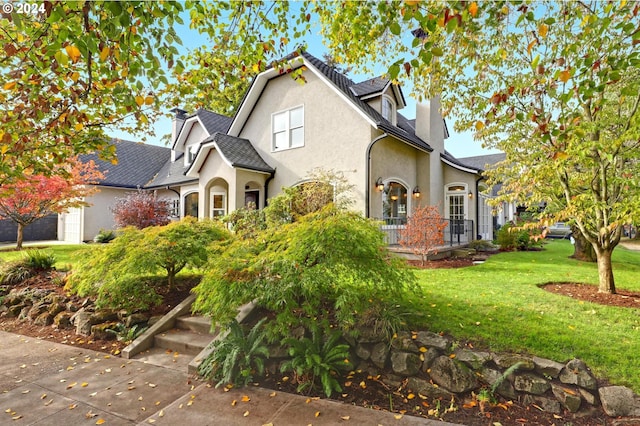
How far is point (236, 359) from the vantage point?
12.9ft

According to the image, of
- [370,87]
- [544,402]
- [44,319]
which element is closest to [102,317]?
[44,319]

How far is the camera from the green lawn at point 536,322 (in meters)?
3.59

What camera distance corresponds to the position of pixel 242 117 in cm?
1495

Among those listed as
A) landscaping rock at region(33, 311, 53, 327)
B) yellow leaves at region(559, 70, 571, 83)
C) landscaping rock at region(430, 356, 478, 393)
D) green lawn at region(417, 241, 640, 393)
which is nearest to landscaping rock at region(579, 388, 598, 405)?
green lawn at region(417, 241, 640, 393)

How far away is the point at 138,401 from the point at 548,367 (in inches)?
174

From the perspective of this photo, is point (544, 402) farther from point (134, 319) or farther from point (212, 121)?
point (212, 121)

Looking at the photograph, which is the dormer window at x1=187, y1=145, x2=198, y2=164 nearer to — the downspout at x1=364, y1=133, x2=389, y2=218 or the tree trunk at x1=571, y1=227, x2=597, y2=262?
the downspout at x1=364, y1=133, x2=389, y2=218

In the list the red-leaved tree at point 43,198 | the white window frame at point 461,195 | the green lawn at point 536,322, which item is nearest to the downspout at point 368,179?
the green lawn at point 536,322

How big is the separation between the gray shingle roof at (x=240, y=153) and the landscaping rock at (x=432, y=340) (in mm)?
10246

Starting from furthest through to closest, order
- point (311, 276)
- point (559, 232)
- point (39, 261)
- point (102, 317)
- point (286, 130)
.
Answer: point (559, 232) → point (286, 130) → point (39, 261) → point (102, 317) → point (311, 276)

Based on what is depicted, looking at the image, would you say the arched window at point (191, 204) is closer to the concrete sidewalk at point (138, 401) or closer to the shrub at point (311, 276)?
the concrete sidewalk at point (138, 401)

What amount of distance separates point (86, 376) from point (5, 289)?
557 centimetres

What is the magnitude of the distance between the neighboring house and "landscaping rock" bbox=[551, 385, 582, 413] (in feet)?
27.5

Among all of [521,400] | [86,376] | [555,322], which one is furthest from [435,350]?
[86,376]
